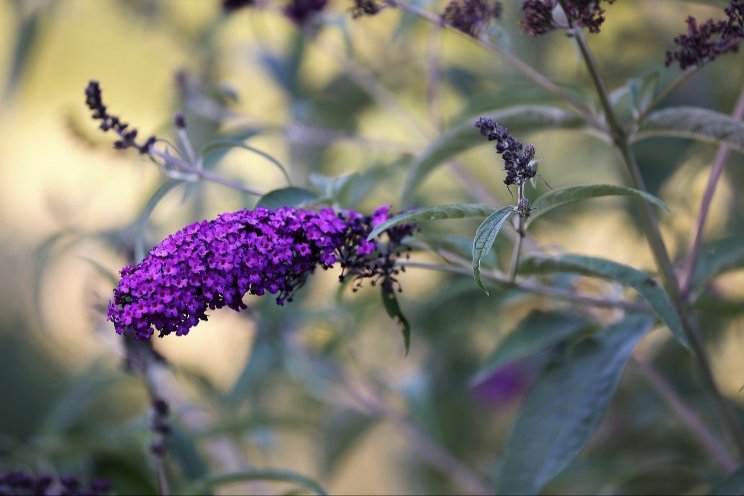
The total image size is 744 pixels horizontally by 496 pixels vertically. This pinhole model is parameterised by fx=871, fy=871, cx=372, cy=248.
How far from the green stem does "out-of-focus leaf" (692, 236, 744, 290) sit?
0.19ft

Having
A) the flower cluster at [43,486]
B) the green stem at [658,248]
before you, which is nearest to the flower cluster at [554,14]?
the green stem at [658,248]

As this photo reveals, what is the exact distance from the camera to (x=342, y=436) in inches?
73.9

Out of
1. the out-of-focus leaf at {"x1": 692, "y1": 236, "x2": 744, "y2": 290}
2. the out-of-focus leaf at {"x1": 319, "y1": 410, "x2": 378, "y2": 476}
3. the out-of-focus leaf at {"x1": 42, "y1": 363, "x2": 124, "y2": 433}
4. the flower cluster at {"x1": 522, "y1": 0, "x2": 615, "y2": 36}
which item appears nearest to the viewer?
the flower cluster at {"x1": 522, "y1": 0, "x2": 615, "y2": 36}

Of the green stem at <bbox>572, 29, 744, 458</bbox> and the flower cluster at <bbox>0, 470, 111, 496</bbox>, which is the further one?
the flower cluster at <bbox>0, 470, 111, 496</bbox>

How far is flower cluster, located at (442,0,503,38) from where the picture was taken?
1.00 meters

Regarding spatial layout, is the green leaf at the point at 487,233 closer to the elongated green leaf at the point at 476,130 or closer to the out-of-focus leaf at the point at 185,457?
the elongated green leaf at the point at 476,130

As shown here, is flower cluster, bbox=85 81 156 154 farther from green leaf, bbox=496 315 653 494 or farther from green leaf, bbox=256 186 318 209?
green leaf, bbox=496 315 653 494

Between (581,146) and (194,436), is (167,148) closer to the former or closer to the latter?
(194,436)

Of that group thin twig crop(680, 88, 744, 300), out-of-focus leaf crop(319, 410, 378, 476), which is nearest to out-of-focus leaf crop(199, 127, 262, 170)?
thin twig crop(680, 88, 744, 300)

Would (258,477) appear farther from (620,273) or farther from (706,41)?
(706,41)

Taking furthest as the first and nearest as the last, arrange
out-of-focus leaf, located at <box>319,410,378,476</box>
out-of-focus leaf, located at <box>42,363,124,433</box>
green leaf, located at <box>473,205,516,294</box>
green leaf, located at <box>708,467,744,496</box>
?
out-of-focus leaf, located at <box>319,410,378,476</box> → out-of-focus leaf, located at <box>42,363,124,433</box> → green leaf, located at <box>708,467,744,496</box> → green leaf, located at <box>473,205,516,294</box>

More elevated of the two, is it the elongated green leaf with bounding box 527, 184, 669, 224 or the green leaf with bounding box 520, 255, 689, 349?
the elongated green leaf with bounding box 527, 184, 669, 224

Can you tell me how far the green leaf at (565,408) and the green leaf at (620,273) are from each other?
0.13 metres

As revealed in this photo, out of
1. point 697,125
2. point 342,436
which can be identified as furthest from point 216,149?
point 342,436
